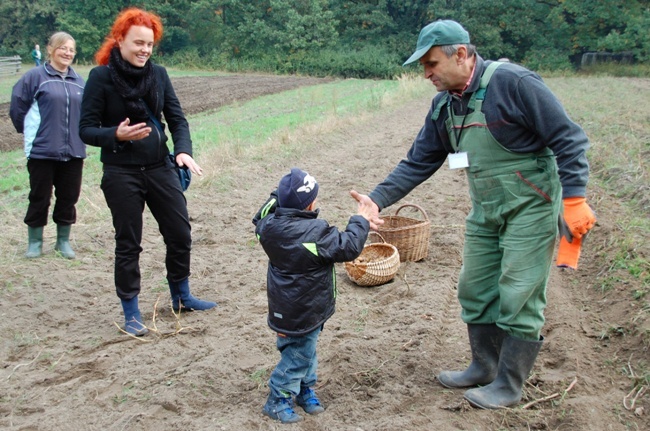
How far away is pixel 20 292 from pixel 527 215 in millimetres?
4490

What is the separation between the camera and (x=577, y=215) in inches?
125

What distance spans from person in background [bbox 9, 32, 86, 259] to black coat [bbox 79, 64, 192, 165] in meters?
1.86

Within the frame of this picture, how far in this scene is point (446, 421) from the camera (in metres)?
3.50

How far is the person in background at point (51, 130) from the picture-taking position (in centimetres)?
606

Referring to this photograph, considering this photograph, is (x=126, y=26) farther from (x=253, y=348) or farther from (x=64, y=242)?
(x=64, y=242)

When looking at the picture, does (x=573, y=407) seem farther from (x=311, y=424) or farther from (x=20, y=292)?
(x=20, y=292)

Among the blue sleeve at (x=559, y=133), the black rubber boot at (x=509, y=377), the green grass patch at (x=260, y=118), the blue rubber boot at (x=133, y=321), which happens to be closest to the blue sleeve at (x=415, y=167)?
the blue sleeve at (x=559, y=133)

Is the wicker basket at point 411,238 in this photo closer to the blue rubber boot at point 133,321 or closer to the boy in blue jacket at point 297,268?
the blue rubber boot at point 133,321

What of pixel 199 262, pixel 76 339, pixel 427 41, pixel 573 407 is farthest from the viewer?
pixel 199 262

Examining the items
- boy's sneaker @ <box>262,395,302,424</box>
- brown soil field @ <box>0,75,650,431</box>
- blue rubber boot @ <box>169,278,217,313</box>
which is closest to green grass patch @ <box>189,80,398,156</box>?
brown soil field @ <box>0,75,650,431</box>

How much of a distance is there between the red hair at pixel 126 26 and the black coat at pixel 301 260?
6.17ft

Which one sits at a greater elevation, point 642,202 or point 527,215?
point 527,215

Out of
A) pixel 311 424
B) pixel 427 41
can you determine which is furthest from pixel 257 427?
pixel 427 41

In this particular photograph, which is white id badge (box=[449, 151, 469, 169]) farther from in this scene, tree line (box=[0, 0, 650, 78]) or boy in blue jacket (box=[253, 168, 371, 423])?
tree line (box=[0, 0, 650, 78])
